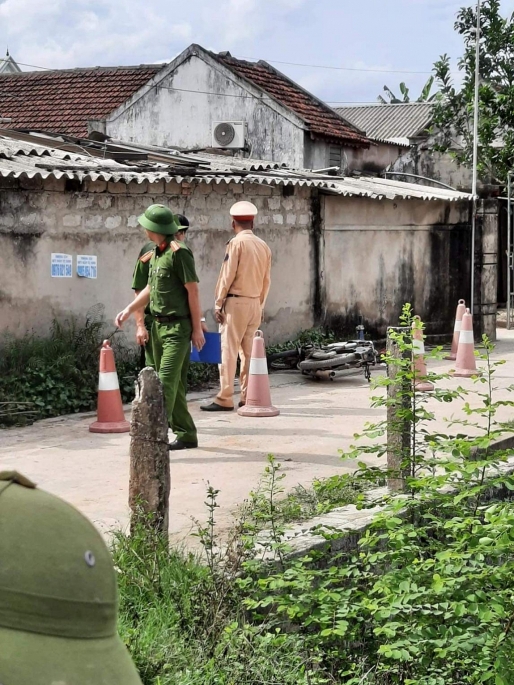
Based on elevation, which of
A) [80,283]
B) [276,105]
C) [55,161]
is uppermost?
[276,105]

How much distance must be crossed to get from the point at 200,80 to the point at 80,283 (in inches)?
611

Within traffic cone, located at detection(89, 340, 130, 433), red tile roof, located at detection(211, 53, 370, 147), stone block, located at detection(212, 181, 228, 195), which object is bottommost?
traffic cone, located at detection(89, 340, 130, 433)

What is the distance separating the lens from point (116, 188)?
1223 centimetres

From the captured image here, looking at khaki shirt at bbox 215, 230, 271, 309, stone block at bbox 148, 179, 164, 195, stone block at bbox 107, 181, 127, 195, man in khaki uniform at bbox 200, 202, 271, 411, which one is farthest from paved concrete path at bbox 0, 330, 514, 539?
stone block at bbox 148, 179, 164, 195

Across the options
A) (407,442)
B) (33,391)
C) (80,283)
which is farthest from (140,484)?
(80,283)

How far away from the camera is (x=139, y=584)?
16.8ft

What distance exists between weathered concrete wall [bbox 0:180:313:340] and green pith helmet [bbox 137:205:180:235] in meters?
3.01

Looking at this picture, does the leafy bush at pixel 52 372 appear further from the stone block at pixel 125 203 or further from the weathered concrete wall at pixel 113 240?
the stone block at pixel 125 203

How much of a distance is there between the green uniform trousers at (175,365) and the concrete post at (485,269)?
9564 mm

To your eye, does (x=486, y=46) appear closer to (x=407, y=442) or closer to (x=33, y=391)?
(x=33, y=391)

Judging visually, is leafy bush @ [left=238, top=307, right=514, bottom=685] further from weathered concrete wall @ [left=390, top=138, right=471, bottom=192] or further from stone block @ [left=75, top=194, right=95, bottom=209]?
weathered concrete wall @ [left=390, top=138, right=471, bottom=192]

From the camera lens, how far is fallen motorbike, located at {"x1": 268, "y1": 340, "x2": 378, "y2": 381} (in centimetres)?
1301

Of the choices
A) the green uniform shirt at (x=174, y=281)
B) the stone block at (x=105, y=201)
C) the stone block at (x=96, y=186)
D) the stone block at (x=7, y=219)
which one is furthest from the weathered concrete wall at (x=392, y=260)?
the green uniform shirt at (x=174, y=281)

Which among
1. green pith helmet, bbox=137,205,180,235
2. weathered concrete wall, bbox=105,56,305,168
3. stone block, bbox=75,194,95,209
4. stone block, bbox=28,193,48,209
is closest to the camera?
green pith helmet, bbox=137,205,180,235
